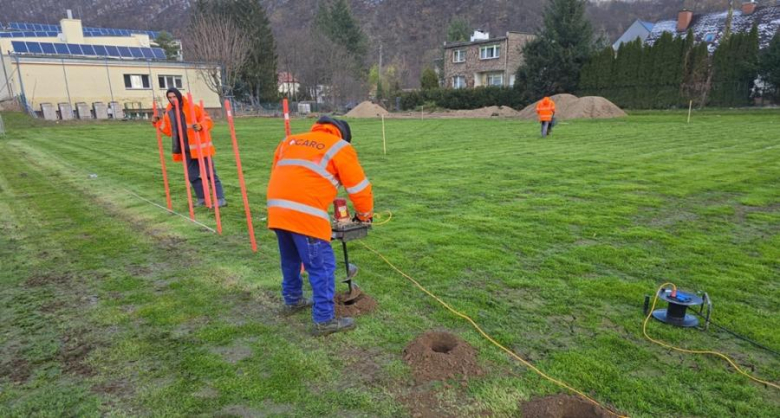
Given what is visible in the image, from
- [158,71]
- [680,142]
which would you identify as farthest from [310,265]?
[158,71]

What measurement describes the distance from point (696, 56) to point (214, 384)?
37.4 m

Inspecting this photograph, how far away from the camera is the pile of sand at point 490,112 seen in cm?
3922

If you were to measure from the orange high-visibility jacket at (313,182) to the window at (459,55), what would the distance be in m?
55.9

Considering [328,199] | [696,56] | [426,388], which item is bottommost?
[426,388]

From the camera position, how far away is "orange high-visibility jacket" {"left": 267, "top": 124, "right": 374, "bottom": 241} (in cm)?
365

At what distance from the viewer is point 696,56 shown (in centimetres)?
3138

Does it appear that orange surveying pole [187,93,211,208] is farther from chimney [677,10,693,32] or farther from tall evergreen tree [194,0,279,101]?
chimney [677,10,693,32]

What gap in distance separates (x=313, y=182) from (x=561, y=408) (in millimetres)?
2338

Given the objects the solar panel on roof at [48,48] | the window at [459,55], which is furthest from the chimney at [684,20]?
the solar panel on roof at [48,48]

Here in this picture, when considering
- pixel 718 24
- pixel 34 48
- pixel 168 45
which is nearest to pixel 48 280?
pixel 34 48

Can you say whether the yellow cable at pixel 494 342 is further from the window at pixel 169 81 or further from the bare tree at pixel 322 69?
the bare tree at pixel 322 69

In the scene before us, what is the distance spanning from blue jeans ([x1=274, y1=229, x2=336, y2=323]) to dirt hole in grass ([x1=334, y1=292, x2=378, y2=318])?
313mm

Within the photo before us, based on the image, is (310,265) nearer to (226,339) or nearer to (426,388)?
(226,339)

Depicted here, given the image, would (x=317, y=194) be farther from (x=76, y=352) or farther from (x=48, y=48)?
(x=48, y=48)
